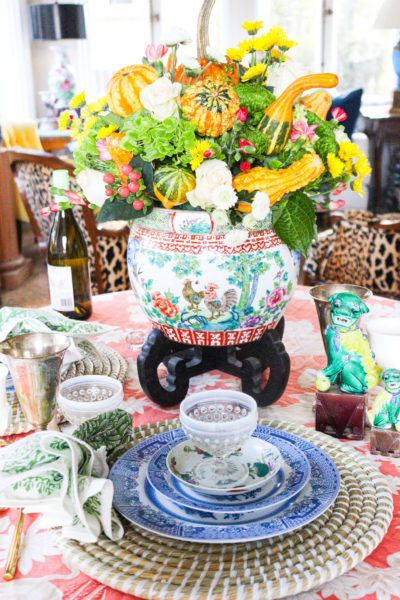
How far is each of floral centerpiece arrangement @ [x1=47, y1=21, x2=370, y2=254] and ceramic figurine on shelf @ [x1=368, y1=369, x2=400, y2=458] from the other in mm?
224

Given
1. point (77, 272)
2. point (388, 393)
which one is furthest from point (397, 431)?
point (77, 272)

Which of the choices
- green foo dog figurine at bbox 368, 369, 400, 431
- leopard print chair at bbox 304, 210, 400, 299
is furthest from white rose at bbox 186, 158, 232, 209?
leopard print chair at bbox 304, 210, 400, 299

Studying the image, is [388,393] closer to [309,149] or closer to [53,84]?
[309,149]

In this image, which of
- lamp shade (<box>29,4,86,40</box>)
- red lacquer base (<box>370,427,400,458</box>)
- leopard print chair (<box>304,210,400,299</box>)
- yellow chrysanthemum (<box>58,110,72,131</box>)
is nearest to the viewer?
red lacquer base (<box>370,427,400,458</box>)

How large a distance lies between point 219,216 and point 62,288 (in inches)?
21.5

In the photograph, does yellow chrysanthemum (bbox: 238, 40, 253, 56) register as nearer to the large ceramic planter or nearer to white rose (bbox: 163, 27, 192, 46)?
white rose (bbox: 163, 27, 192, 46)

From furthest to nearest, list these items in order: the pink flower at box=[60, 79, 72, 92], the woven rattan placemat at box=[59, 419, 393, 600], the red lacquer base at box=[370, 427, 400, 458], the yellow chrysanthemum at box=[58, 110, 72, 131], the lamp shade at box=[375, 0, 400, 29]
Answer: the pink flower at box=[60, 79, 72, 92] → the lamp shade at box=[375, 0, 400, 29] → the yellow chrysanthemum at box=[58, 110, 72, 131] → the red lacquer base at box=[370, 427, 400, 458] → the woven rattan placemat at box=[59, 419, 393, 600]

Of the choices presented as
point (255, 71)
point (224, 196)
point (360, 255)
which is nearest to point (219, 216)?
point (224, 196)

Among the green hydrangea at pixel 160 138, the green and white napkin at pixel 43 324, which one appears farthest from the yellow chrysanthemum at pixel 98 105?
the green and white napkin at pixel 43 324

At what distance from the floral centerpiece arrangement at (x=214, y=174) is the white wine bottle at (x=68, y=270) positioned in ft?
1.15

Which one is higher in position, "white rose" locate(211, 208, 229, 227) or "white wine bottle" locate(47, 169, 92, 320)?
"white rose" locate(211, 208, 229, 227)

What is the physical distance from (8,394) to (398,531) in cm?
62

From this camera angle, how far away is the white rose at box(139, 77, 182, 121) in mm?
795

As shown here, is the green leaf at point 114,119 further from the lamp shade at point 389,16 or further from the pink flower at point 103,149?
the lamp shade at point 389,16
